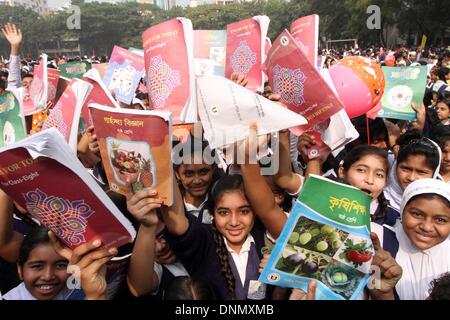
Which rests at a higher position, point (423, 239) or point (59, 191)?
point (59, 191)

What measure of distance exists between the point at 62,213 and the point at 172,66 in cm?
105

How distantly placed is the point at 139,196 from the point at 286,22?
5276 cm

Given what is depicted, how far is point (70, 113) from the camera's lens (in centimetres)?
199

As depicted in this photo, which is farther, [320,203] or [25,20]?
[25,20]

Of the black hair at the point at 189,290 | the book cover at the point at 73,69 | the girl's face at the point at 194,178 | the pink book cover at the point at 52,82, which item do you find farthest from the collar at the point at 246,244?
the book cover at the point at 73,69

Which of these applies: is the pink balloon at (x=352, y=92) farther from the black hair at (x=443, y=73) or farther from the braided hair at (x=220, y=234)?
the black hair at (x=443, y=73)

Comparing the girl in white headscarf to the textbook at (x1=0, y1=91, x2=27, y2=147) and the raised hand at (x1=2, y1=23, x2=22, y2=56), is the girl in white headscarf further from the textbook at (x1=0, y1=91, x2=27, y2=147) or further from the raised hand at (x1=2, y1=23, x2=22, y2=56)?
the raised hand at (x1=2, y1=23, x2=22, y2=56)

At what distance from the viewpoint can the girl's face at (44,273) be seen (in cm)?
158

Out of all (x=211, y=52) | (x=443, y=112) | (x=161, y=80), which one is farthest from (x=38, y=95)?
(x=443, y=112)

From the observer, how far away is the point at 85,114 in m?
2.52

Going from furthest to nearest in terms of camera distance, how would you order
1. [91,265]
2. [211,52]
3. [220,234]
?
[211,52], [220,234], [91,265]

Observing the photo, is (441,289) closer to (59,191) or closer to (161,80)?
(59,191)

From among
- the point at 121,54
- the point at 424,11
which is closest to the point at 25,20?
the point at 424,11
